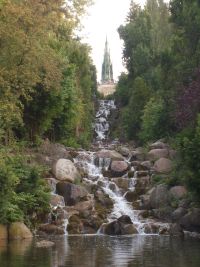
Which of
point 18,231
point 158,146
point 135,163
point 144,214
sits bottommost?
point 18,231

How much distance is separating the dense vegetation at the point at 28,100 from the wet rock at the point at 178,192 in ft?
21.7

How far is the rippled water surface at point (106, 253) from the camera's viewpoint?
1470cm

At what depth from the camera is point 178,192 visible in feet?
90.7

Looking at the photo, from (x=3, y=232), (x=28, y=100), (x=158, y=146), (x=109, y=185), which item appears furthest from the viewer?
(x=158, y=146)

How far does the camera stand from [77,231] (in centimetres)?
2505

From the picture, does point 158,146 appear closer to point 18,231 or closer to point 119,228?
point 119,228

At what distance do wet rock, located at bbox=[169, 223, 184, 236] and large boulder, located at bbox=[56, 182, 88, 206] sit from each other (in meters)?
5.54

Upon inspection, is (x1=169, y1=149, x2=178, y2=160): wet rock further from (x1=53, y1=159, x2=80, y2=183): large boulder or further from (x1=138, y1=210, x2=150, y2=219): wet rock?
(x1=53, y1=159, x2=80, y2=183): large boulder

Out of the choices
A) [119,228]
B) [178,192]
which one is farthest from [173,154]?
[119,228]

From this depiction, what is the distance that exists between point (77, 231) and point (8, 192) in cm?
421

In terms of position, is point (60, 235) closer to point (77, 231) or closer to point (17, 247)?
point (77, 231)

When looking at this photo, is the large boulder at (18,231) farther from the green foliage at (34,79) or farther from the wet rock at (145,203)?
the wet rock at (145,203)

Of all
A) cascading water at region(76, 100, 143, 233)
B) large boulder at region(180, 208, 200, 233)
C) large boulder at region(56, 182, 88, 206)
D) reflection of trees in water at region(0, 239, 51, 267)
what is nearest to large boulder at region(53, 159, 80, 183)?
large boulder at region(56, 182, 88, 206)

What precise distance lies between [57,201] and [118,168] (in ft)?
21.7
